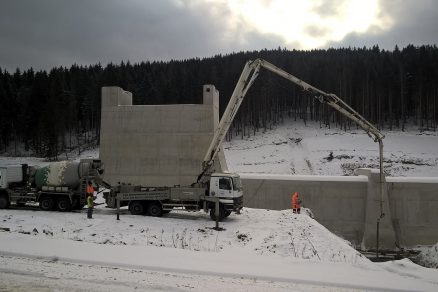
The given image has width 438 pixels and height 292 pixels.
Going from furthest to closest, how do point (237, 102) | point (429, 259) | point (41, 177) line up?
point (237, 102)
point (41, 177)
point (429, 259)

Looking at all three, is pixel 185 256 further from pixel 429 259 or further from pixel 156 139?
pixel 156 139

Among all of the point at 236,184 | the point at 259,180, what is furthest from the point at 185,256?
the point at 259,180

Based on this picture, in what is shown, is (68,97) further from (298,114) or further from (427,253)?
(427,253)

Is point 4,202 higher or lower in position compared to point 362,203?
higher

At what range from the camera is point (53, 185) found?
74.0 feet

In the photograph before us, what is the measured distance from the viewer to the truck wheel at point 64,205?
22469 mm

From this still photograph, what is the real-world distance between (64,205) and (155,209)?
16.9ft

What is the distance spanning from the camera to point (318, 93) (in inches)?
936

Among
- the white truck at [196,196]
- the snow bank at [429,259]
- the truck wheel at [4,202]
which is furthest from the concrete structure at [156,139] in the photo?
the snow bank at [429,259]

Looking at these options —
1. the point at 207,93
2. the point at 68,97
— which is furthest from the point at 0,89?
the point at 207,93

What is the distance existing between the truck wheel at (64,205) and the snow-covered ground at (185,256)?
109 centimetres

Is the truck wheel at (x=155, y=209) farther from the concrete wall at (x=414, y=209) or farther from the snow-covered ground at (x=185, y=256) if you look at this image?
the concrete wall at (x=414, y=209)

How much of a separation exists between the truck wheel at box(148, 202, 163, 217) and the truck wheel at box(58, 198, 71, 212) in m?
4.54

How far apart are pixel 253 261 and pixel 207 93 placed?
25408 millimetres
